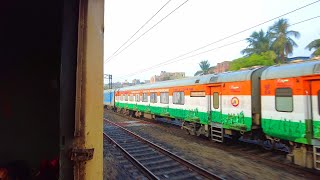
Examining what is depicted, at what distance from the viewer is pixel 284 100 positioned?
9664 millimetres

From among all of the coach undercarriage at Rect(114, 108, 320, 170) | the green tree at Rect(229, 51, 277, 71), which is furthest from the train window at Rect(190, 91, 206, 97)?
the green tree at Rect(229, 51, 277, 71)

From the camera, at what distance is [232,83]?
12.2 metres

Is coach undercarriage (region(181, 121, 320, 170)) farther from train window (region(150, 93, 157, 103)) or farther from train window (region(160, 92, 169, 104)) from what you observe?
train window (region(150, 93, 157, 103))

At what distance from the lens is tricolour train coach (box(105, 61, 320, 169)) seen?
344 inches

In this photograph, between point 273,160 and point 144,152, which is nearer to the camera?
point 273,160

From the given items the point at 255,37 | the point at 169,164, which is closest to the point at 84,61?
the point at 169,164

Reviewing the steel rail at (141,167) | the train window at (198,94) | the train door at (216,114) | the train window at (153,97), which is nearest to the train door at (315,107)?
the train door at (216,114)

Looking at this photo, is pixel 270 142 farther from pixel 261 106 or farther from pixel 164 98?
Result: pixel 164 98

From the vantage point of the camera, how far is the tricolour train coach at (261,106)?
8742mm

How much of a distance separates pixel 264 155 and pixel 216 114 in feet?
10.1

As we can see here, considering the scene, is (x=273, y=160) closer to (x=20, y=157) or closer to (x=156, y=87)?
(x=20, y=157)

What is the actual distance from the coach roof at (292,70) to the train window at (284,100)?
1.70ft

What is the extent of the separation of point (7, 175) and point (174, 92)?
15036 millimetres

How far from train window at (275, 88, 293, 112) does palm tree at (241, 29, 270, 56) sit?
130 feet
